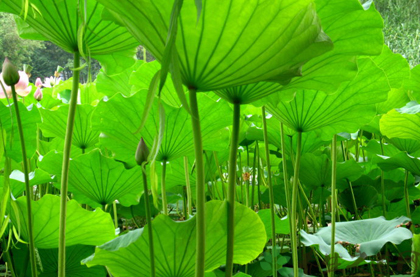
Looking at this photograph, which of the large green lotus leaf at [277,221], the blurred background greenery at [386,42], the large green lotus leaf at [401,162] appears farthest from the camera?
the blurred background greenery at [386,42]

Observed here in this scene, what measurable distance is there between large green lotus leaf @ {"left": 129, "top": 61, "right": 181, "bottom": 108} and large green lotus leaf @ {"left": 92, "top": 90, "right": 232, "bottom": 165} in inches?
1.5

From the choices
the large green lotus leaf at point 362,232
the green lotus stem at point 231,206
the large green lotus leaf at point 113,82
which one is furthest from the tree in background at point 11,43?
the green lotus stem at point 231,206

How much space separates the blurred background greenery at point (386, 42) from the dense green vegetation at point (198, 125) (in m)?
5.64

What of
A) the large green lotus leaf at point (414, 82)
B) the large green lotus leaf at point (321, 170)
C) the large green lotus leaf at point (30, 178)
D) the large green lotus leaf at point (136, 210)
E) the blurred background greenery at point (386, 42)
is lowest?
the large green lotus leaf at point (136, 210)

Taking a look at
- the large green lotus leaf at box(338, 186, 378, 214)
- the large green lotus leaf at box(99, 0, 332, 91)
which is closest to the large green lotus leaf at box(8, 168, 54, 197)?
the large green lotus leaf at box(99, 0, 332, 91)

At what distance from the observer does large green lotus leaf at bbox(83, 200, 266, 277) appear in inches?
18.3

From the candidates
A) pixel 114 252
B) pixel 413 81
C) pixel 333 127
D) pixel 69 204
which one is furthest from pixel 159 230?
pixel 413 81

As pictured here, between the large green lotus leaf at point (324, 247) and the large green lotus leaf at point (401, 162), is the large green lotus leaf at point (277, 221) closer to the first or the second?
the large green lotus leaf at point (324, 247)

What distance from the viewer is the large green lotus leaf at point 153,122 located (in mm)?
626

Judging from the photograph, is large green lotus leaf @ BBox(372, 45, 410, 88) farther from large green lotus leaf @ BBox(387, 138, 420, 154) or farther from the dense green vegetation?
large green lotus leaf @ BBox(387, 138, 420, 154)

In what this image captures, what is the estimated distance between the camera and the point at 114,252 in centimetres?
48

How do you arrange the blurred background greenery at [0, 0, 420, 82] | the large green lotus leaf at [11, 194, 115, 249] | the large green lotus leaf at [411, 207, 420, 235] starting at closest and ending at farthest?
1. the large green lotus leaf at [11, 194, 115, 249]
2. the large green lotus leaf at [411, 207, 420, 235]
3. the blurred background greenery at [0, 0, 420, 82]

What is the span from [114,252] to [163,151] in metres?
0.20

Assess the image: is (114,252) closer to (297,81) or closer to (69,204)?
(69,204)
